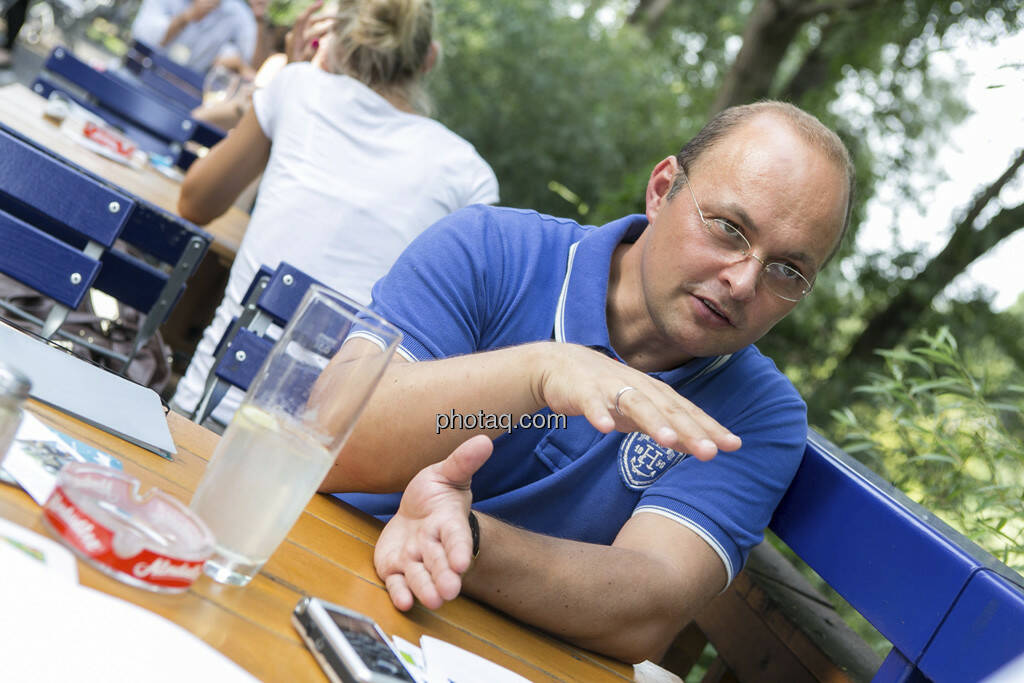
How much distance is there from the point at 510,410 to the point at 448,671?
0.45 m

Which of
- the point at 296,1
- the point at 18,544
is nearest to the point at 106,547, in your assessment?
the point at 18,544

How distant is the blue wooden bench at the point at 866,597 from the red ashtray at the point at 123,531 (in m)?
1.00

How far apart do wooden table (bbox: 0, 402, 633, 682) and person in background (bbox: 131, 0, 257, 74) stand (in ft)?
22.6

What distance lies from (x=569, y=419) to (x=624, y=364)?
0.81 feet

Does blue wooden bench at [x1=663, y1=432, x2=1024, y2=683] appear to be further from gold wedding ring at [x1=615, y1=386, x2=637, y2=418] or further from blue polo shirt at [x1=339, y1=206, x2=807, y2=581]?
gold wedding ring at [x1=615, y1=386, x2=637, y2=418]

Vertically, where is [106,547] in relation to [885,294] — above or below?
below

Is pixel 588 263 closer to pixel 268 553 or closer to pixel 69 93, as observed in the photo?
pixel 268 553

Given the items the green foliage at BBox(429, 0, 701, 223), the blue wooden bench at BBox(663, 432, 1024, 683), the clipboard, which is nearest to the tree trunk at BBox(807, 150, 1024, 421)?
the green foliage at BBox(429, 0, 701, 223)

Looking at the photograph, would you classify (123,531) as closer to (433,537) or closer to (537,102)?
(433,537)

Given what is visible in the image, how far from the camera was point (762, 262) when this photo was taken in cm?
175

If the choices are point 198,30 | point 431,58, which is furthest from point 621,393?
point 198,30

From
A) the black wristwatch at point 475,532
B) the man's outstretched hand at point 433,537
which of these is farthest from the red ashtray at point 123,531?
the black wristwatch at point 475,532

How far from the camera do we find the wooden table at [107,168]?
308cm

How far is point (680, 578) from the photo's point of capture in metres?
1.54
